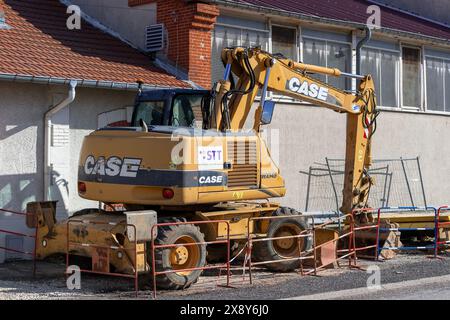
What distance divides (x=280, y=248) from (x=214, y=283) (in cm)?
179

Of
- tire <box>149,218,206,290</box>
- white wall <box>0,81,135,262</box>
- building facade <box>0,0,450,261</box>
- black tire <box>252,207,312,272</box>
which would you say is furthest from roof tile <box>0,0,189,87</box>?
tire <box>149,218,206,290</box>

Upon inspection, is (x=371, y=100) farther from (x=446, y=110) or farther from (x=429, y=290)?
(x=446, y=110)

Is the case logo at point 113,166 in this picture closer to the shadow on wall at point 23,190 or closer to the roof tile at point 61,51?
A: the shadow on wall at point 23,190

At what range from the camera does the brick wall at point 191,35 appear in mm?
18422

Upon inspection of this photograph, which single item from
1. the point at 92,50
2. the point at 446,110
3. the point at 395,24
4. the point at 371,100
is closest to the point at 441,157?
the point at 446,110

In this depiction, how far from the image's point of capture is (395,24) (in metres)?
25.1

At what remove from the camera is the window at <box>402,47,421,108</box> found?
952 inches

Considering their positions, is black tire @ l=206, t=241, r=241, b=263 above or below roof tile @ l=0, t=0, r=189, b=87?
below

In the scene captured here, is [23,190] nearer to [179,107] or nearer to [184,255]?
[179,107]

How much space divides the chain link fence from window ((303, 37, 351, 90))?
2144mm

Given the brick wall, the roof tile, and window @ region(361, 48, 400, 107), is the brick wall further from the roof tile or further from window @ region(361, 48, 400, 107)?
window @ region(361, 48, 400, 107)

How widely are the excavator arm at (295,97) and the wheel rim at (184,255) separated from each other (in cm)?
204

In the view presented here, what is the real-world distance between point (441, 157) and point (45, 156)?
43.3 ft

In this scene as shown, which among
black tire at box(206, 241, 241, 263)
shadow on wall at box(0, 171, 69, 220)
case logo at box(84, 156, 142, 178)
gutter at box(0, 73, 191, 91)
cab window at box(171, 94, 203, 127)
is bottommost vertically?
black tire at box(206, 241, 241, 263)
